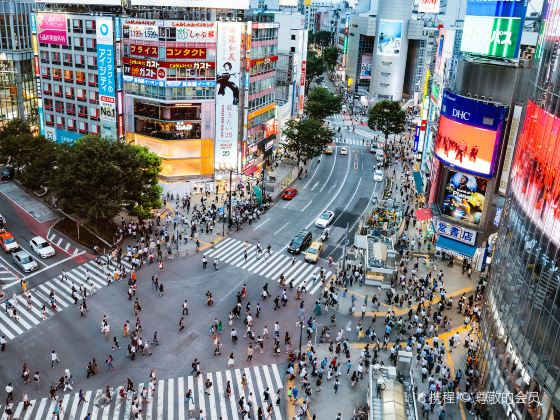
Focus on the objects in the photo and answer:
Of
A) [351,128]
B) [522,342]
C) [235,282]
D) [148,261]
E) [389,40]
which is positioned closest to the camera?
[522,342]

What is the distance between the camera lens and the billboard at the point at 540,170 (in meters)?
29.4

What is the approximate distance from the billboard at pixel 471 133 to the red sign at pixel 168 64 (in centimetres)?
3168

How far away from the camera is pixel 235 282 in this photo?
5156 centimetres

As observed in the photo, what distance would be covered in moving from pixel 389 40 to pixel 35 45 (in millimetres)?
87526

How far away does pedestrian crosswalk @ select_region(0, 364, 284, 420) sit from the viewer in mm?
34469

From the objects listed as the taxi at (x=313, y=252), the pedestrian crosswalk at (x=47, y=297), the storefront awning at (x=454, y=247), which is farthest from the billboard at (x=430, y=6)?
the pedestrian crosswalk at (x=47, y=297)

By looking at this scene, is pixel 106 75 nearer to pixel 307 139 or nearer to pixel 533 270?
pixel 307 139

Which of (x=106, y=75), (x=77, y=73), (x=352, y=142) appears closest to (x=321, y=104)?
(x=352, y=142)

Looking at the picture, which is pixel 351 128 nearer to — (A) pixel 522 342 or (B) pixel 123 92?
(B) pixel 123 92

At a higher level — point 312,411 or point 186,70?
point 186,70

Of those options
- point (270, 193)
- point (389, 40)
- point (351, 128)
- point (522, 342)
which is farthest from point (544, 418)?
point (389, 40)

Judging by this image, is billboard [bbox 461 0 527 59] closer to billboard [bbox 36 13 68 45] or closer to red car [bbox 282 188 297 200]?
red car [bbox 282 188 297 200]

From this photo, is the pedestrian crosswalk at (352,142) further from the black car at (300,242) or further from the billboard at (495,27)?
the billboard at (495,27)

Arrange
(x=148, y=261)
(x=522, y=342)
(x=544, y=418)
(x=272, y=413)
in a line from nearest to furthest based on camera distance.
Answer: (x=544, y=418), (x=522, y=342), (x=272, y=413), (x=148, y=261)
